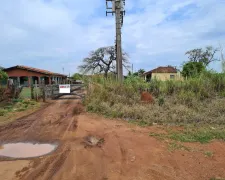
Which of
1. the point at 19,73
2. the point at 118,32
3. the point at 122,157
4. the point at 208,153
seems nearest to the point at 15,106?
the point at 118,32

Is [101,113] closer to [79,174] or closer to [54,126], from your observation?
[54,126]

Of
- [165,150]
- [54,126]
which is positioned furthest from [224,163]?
[54,126]

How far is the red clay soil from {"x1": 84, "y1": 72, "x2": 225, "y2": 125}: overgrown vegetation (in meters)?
1.26

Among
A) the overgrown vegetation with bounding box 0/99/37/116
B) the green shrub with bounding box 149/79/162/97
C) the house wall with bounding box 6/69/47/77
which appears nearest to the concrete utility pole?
the green shrub with bounding box 149/79/162/97

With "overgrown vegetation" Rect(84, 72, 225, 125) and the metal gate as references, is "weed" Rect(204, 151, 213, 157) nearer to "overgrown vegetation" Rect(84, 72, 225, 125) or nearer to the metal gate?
"overgrown vegetation" Rect(84, 72, 225, 125)

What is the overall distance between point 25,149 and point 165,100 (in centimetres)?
538

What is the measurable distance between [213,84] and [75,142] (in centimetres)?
654

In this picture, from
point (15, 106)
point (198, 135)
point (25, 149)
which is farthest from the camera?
point (15, 106)

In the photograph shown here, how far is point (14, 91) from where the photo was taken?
36.5ft

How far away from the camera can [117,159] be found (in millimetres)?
3678

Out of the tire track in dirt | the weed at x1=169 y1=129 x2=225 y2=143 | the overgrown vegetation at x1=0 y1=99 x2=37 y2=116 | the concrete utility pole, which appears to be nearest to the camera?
the tire track in dirt

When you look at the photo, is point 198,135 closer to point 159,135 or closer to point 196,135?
point 196,135

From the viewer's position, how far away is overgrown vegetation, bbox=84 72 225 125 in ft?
21.4

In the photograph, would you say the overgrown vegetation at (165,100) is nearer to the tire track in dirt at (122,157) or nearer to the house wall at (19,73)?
the tire track in dirt at (122,157)
